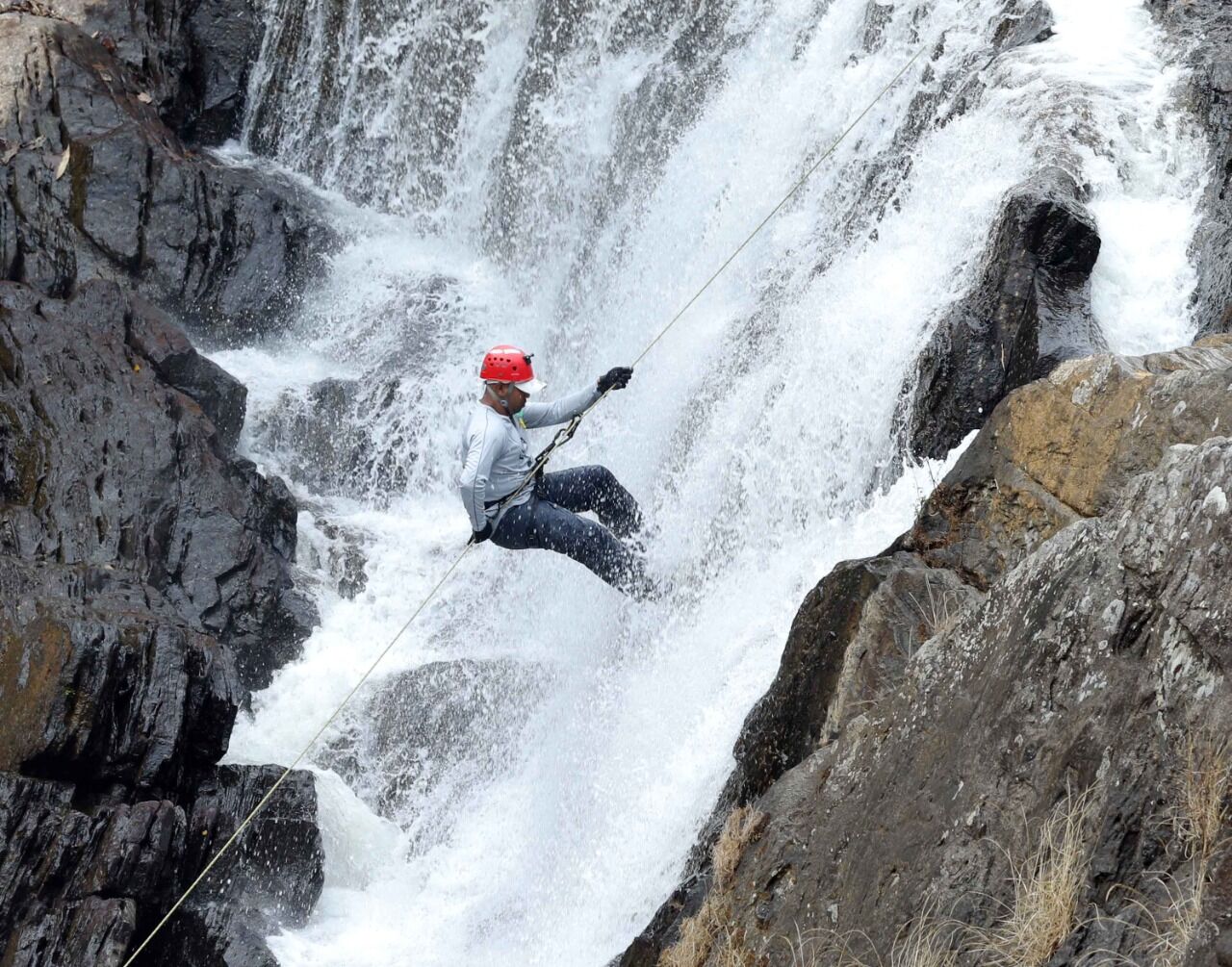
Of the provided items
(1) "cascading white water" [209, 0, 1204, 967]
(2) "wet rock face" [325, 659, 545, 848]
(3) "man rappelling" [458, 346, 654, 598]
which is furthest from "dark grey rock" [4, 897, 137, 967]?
(3) "man rappelling" [458, 346, 654, 598]

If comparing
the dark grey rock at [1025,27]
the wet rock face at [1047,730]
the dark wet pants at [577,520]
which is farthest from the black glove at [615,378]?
the dark grey rock at [1025,27]

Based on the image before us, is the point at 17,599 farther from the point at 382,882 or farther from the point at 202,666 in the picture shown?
the point at 382,882

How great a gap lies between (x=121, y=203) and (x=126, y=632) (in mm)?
6449

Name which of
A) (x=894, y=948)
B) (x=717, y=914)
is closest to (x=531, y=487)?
(x=717, y=914)

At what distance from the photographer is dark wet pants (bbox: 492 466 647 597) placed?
27.4ft

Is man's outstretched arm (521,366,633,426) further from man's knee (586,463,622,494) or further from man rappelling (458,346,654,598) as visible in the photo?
man's knee (586,463,622,494)

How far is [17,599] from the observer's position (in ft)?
29.2

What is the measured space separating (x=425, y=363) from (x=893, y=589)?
28.0 ft

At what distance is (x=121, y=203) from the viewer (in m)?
14.1

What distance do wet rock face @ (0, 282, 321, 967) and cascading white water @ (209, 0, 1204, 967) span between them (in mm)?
509

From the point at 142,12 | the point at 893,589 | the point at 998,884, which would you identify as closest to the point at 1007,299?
the point at 893,589

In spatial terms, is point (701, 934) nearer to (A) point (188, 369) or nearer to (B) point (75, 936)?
(B) point (75, 936)

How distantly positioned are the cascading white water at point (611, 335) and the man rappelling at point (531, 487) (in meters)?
0.77

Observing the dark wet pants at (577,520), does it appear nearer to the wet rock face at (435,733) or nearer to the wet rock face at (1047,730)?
the wet rock face at (435,733)
